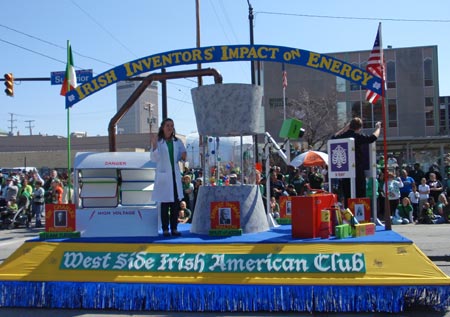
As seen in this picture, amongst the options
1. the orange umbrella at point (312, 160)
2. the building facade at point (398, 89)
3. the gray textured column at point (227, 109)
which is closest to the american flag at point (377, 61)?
the gray textured column at point (227, 109)

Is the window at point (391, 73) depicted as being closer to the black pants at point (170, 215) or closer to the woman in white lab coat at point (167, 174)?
the woman in white lab coat at point (167, 174)

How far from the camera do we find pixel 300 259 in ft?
20.5

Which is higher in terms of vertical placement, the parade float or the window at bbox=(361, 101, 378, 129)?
the window at bbox=(361, 101, 378, 129)

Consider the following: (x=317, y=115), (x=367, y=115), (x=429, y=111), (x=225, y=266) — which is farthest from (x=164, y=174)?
(x=429, y=111)

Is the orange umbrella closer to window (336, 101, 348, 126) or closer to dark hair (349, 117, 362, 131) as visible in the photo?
dark hair (349, 117, 362, 131)

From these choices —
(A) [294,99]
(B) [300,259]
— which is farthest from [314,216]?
(A) [294,99]

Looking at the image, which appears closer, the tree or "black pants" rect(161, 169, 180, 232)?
"black pants" rect(161, 169, 180, 232)

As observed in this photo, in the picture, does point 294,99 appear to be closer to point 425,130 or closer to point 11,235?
point 425,130

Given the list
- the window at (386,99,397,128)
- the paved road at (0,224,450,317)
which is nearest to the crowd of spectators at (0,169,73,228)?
the paved road at (0,224,450,317)

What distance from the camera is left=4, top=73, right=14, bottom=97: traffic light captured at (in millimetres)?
22359

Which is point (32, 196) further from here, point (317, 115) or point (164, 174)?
point (317, 115)

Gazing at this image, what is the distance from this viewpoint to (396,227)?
15383 mm

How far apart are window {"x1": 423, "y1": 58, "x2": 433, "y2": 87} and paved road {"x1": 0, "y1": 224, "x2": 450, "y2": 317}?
32210mm

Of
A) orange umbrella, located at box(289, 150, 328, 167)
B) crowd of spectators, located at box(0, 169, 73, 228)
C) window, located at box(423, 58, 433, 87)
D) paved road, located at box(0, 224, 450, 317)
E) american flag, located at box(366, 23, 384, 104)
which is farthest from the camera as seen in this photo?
window, located at box(423, 58, 433, 87)
